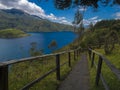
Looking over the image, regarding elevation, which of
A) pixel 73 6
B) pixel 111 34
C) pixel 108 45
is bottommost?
pixel 108 45

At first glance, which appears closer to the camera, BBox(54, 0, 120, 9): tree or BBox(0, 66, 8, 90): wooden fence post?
BBox(0, 66, 8, 90): wooden fence post

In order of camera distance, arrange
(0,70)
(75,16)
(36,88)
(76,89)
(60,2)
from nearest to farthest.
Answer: (0,70) < (36,88) < (76,89) < (60,2) < (75,16)

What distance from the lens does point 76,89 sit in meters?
6.66

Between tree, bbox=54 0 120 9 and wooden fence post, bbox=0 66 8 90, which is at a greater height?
tree, bbox=54 0 120 9

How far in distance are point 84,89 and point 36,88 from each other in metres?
1.85

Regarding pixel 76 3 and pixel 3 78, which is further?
pixel 76 3

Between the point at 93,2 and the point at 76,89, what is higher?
the point at 93,2

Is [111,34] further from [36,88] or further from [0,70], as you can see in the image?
[0,70]

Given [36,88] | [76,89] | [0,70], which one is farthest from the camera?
[76,89]

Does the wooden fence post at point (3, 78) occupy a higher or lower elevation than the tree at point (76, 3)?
lower

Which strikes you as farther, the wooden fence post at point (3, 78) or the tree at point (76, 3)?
the tree at point (76, 3)

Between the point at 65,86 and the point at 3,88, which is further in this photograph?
the point at 65,86

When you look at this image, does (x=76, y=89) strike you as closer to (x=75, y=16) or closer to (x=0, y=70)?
(x=0, y=70)

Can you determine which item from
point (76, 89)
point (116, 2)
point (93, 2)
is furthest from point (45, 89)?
point (116, 2)
